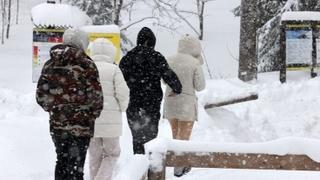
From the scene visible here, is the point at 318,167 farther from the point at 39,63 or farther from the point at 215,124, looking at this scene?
the point at 39,63

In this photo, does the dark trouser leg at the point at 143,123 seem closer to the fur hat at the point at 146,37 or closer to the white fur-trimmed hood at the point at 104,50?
the fur hat at the point at 146,37

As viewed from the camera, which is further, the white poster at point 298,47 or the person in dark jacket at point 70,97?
the white poster at point 298,47

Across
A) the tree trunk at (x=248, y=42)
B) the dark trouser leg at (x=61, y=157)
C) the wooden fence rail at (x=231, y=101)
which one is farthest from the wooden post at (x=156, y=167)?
the tree trunk at (x=248, y=42)

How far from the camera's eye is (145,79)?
7.44 metres

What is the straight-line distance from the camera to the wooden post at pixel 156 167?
482 centimetres

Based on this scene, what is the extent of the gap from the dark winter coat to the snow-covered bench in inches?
39.4

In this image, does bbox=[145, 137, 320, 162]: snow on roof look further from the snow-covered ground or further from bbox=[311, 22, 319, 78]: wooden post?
bbox=[311, 22, 319, 78]: wooden post

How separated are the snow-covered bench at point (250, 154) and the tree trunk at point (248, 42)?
9.80 metres

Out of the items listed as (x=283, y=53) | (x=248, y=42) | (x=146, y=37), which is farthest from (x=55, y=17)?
(x=146, y=37)

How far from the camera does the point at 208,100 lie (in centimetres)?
1167

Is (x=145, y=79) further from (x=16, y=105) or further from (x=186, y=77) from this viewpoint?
(x=16, y=105)

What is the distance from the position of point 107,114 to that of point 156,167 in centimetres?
186

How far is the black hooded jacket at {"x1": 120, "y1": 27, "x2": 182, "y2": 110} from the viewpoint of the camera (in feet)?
24.3

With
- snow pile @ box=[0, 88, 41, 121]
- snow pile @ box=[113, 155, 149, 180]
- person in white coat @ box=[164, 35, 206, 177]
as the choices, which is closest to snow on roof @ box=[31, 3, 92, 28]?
snow pile @ box=[0, 88, 41, 121]
